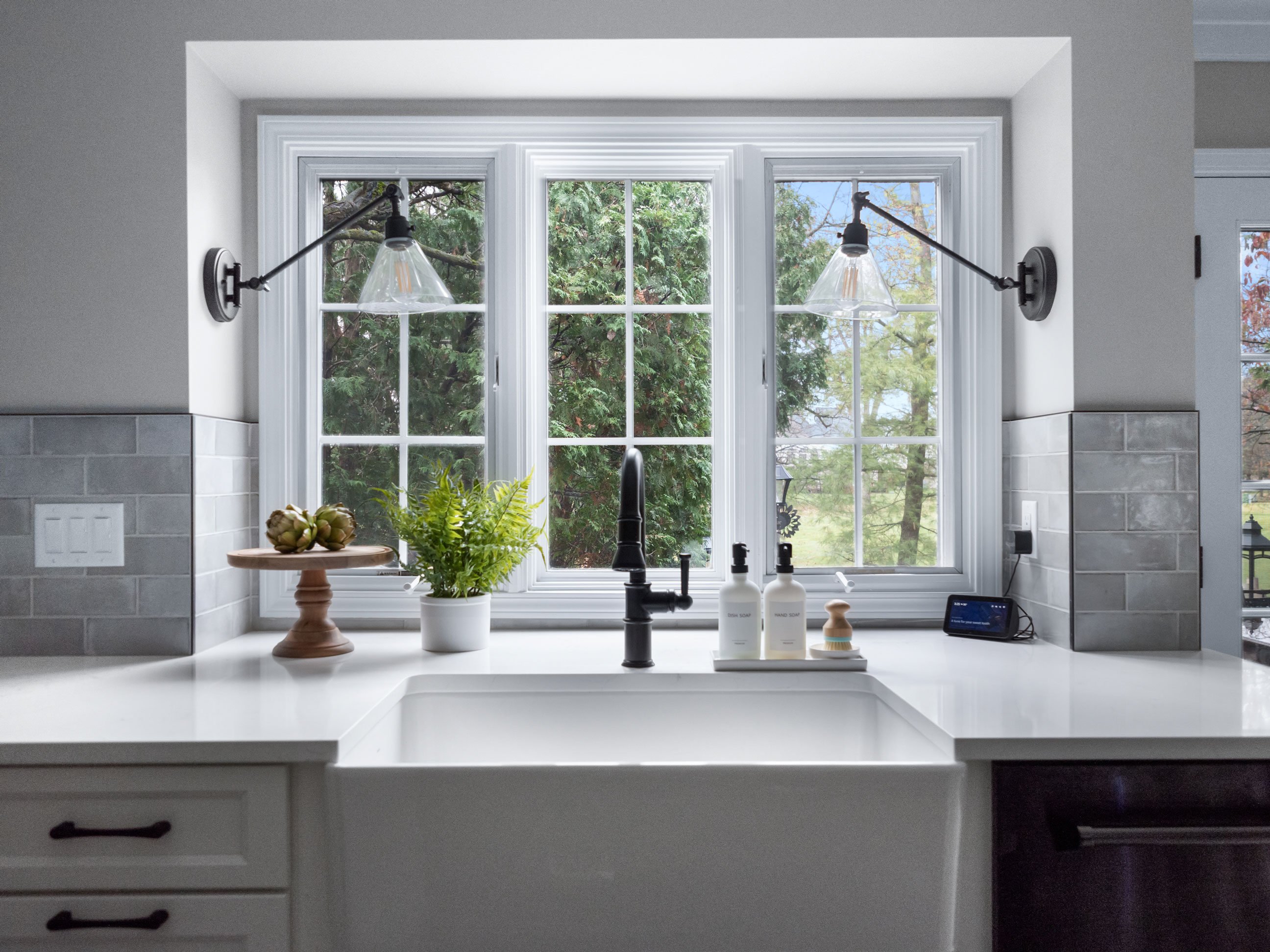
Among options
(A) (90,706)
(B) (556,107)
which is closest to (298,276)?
(B) (556,107)

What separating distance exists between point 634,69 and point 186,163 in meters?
0.98

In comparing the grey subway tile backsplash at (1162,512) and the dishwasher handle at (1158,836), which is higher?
the grey subway tile backsplash at (1162,512)

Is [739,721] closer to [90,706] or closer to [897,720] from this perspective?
[897,720]

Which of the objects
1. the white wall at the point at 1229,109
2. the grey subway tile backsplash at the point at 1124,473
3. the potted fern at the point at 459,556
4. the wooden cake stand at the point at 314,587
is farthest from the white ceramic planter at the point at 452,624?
the white wall at the point at 1229,109

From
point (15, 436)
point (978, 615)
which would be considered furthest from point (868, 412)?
point (15, 436)

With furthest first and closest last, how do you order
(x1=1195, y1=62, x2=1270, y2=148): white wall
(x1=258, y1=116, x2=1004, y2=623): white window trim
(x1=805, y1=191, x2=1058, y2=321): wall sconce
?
1. (x1=1195, y1=62, x2=1270, y2=148): white wall
2. (x1=258, y1=116, x2=1004, y2=623): white window trim
3. (x1=805, y1=191, x2=1058, y2=321): wall sconce

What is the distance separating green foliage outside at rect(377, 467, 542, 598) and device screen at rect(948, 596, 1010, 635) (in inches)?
38.5

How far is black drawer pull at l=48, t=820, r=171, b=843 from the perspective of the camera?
120 cm

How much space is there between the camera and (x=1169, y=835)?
119 cm

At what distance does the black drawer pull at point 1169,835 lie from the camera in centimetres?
118

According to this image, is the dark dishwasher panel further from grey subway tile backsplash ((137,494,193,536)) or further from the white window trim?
grey subway tile backsplash ((137,494,193,536))

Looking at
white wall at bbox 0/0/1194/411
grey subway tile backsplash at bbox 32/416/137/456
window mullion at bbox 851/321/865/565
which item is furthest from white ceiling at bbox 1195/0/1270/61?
grey subway tile backsplash at bbox 32/416/137/456

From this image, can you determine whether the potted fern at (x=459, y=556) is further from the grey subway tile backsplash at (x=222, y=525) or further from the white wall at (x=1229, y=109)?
the white wall at (x=1229, y=109)

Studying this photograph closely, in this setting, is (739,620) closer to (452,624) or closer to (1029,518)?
(452,624)
